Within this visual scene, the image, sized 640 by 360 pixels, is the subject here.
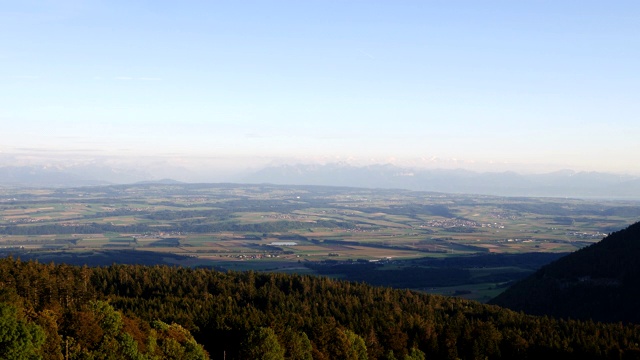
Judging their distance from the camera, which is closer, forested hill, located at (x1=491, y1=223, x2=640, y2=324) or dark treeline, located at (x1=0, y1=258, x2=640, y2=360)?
dark treeline, located at (x1=0, y1=258, x2=640, y2=360)

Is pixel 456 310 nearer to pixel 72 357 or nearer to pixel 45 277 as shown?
pixel 45 277

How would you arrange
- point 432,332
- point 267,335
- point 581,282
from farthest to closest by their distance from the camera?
point 581,282 → point 432,332 → point 267,335

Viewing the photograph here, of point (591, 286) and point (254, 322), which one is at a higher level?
point (254, 322)

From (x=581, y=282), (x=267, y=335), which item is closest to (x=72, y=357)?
(x=267, y=335)

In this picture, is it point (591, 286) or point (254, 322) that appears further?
point (591, 286)

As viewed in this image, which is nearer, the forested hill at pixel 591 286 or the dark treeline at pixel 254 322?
the dark treeline at pixel 254 322
